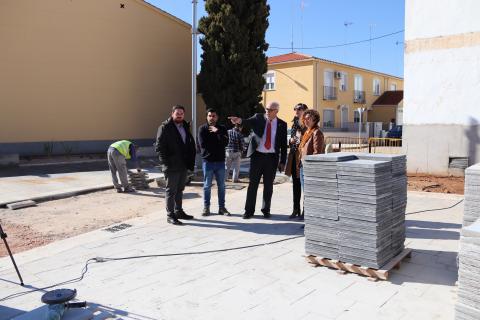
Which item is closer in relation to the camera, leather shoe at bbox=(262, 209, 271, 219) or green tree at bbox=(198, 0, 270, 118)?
leather shoe at bbox=(262, 209, 271, 219)

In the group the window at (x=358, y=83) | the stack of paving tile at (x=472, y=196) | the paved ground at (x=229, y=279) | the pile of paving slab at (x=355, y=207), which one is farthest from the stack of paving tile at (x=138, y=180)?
the window at (x=358, y=83)

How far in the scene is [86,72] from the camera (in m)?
16.9

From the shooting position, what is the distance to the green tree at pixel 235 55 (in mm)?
17406

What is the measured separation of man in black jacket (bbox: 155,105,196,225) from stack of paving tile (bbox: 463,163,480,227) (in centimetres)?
400

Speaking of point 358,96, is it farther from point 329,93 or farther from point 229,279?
point 229,279

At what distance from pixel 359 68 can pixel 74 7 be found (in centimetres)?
2859

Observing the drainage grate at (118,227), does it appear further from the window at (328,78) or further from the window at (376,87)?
the window at (376,87)

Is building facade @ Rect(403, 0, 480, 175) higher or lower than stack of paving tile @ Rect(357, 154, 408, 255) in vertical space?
higher

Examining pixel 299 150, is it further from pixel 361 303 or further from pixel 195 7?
pixel 195 7

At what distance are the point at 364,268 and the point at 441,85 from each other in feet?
29.5

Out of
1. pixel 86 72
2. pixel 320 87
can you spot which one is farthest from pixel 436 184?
pixel 320 87

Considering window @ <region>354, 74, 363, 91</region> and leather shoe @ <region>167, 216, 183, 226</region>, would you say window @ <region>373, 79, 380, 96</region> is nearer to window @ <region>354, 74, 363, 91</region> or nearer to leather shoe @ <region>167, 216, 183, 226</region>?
window @ <region>354, 74, 363, 91</region>

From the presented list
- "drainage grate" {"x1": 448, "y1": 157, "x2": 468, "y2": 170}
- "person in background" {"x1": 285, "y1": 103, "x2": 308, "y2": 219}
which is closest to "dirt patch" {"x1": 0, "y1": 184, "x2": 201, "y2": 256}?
"person in background" {"x1": 285, "y1": 103, "x2": 308, "y2": 219}

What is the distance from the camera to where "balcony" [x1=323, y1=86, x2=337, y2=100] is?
3444 cm
